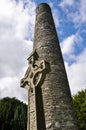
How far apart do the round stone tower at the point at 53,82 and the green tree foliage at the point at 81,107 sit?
490 inches

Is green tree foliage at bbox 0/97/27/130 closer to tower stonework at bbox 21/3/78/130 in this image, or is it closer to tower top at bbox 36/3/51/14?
tower stonework at bbox 21/3/78/130

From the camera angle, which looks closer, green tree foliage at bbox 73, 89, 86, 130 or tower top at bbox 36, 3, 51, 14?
tower top at bbox 36, 3, 51, 14

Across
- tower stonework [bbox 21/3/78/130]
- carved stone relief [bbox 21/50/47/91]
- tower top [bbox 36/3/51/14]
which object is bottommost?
carved stone relief [bbox 21/50/47/91]

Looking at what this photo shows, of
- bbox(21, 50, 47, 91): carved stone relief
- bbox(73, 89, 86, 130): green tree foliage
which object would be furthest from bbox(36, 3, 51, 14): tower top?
bbox(73, 89, 86, 130): green tree foliage

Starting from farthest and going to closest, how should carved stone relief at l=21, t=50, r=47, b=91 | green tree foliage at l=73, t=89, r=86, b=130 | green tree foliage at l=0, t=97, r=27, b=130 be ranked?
1. green tree foliage at l=0, t=97, r=27, b=130
2. green tree foliage at l=73, t=89, r=86, b=130
3. carved stone relief at l=21, t=50, r=47, b=91

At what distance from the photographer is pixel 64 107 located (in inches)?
448

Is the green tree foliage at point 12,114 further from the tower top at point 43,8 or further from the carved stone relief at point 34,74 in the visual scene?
the carved stone relief at point 34,74

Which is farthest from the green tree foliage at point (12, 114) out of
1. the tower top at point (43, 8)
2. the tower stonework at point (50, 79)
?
the tower top at point (43, 8)

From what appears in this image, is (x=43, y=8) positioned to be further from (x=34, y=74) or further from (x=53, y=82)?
(x=34, y=74)

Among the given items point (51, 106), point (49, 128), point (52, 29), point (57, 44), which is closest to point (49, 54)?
point (57, 44)

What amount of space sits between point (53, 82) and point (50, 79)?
0.25 meters

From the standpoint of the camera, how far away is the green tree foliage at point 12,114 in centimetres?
2491

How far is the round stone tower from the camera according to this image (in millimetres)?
10883

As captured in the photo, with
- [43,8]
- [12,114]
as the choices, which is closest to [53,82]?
[43,8]
